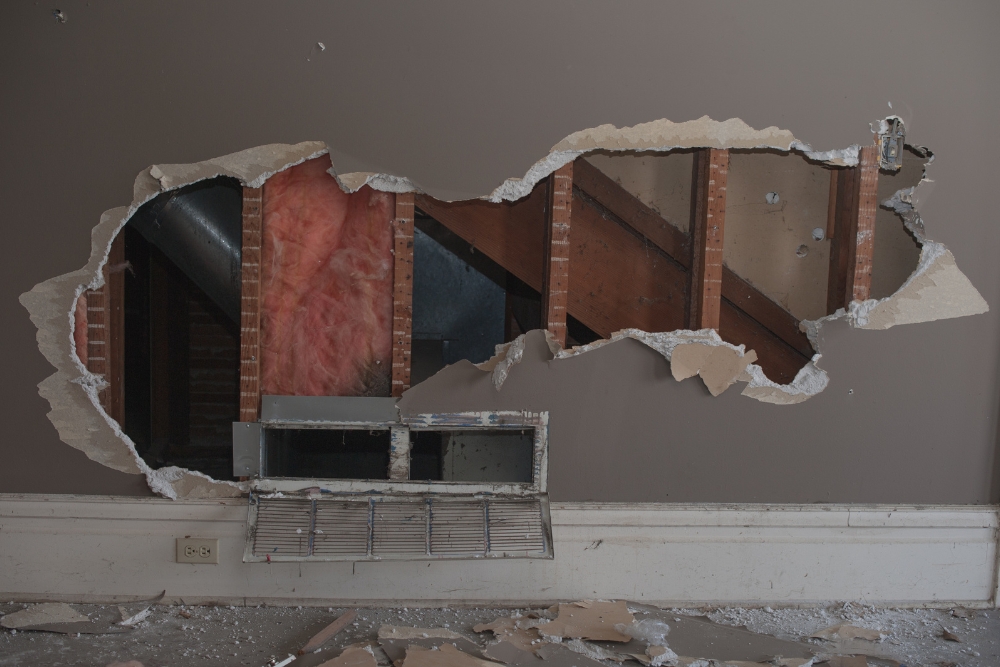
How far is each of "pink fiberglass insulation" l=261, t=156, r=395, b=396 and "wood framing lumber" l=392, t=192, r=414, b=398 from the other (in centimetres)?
4

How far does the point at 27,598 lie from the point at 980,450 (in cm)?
363

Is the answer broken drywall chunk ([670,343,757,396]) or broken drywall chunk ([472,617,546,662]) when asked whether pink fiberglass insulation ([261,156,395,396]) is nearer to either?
broken drywall chunk ([472,617,546,662])

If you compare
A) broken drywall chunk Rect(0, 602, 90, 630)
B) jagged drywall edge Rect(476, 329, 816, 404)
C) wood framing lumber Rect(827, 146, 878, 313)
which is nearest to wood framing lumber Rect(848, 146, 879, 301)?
wood framing lumber Rect(827, 146, 878, 313)

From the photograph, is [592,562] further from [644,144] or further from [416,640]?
[644,144]

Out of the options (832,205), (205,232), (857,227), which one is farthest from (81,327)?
(832,205)

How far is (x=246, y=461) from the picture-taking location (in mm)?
2480

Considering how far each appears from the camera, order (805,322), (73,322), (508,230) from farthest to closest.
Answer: (508,230) < (805,322) < (73,322)

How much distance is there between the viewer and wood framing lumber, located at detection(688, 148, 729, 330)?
250 centimetres

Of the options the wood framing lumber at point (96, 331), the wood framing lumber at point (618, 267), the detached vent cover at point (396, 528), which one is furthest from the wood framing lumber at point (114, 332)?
the wood framing lumber at point (618, 267)

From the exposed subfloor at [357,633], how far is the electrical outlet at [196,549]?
182 millimetres

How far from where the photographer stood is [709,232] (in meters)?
2.54

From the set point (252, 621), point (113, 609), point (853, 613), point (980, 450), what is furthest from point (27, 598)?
point (980, 450)

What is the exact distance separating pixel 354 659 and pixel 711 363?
159 cm

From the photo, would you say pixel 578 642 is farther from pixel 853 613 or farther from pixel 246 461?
pixel 246 461
